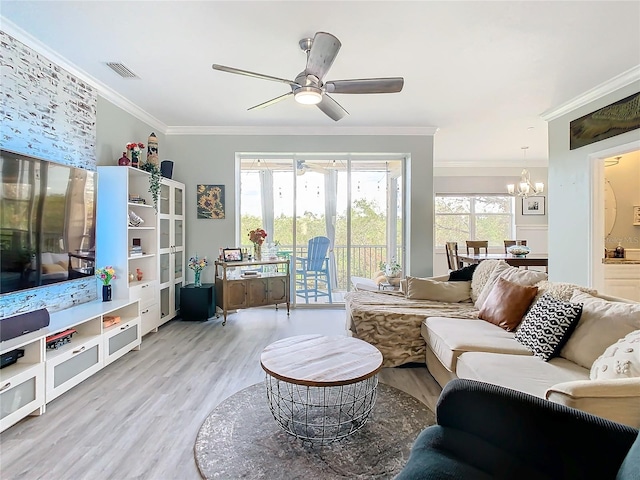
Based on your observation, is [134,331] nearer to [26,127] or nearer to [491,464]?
[26,127]

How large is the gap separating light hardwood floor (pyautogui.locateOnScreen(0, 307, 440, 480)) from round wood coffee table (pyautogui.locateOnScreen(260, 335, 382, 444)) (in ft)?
1.72

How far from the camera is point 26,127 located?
2.64 metres

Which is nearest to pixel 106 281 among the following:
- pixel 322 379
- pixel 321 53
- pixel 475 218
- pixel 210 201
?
pixel 210 201

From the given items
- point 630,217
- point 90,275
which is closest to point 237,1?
point 90,275

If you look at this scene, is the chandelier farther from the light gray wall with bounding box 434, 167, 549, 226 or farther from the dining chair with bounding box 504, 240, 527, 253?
the dining chair with bounding box 504, 240, 527, 253

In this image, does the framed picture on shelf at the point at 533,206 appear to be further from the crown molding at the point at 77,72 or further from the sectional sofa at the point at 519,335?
the crown molding at the point at 77,72

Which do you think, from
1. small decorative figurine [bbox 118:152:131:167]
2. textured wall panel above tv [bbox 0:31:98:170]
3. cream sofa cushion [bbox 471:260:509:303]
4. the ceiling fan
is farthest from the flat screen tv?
cream sofa cushion [bbox 471:260:509:303]

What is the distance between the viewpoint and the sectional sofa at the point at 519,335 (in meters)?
1.44

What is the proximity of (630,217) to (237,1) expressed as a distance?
591 cm

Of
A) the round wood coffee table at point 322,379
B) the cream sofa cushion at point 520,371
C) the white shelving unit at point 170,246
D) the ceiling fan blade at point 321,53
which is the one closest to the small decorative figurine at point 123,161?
the white shelving unit at point 170,246

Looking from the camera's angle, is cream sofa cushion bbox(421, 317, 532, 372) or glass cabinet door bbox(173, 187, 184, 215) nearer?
cream sofa cushion bbox(421, 317, 532, 372)

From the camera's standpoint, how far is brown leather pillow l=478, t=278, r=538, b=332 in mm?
2596

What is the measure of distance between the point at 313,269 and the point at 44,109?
12.4 ft

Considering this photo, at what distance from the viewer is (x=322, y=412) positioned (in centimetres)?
223
